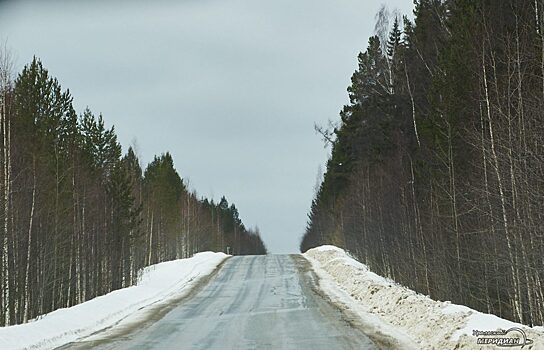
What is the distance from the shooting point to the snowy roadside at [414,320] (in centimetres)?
1035

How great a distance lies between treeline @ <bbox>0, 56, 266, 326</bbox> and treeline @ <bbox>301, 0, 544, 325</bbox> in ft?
45.9

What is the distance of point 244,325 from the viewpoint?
15.6 metres

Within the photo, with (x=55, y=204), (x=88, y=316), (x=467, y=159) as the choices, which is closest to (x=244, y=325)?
(x=88, y=316)

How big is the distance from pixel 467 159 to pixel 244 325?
28.1 feet

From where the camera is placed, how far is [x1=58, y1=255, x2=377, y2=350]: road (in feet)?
41.6

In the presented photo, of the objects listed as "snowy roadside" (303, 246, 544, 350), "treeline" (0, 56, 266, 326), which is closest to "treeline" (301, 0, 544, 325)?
"snowy roadside" (303, 246, 544, 350)

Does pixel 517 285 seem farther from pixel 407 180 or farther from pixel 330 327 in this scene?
pixel 407 180

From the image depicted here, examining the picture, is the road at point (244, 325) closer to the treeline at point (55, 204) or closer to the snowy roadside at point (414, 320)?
the snowy roadside at point (414, 320)

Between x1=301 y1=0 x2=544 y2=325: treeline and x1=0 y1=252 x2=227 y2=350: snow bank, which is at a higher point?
x1=301 y1=0 x2=544 y2=325: treeline

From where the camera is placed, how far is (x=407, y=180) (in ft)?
86.1

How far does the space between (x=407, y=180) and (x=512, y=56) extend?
470 inches

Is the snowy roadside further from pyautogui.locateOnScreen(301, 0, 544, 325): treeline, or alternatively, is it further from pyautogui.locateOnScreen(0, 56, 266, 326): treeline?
pyautogui.locateOnScreen(0, 56, 266, 326): treeline

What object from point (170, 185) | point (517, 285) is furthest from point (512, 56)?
point (170, 185)

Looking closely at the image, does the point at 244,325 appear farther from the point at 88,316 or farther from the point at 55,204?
the point at 55,204
